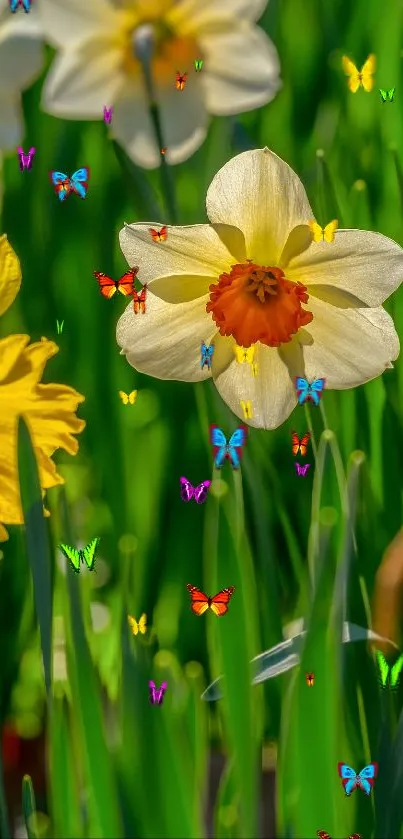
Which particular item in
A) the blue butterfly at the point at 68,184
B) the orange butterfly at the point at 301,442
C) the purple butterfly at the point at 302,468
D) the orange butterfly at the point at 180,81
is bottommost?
the purple butterfly at the point at 302,468

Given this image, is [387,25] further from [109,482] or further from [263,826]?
[263,826]

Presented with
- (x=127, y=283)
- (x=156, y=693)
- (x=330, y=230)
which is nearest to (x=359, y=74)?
(x=330, y=230)

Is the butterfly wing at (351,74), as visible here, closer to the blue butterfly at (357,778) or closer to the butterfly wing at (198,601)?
the butterfly wing at (198,601)

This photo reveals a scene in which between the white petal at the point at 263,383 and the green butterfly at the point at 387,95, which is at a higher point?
the green butterfly at the point at 387,95

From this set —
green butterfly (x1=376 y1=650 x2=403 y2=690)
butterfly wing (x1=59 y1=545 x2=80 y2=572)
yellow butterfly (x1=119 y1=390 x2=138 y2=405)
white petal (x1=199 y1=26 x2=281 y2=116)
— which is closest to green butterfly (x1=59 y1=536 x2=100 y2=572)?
butterfly wing (x1=59 y1=545 x2=80 y2=572)

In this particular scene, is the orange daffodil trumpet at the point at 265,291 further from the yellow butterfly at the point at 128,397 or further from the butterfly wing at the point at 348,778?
the butterfly wing at the point at 348,778

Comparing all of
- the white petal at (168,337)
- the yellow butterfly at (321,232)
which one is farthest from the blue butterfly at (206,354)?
the yellow butterfly at (321,232)

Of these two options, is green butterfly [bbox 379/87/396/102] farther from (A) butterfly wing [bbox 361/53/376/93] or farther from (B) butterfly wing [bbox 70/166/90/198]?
(B) butterfly wing [bbox 70/166/90/198]
